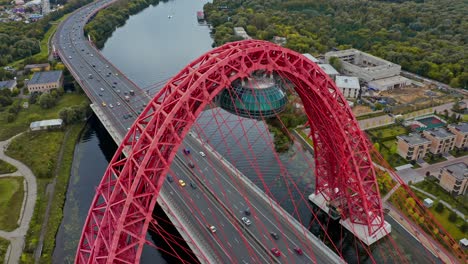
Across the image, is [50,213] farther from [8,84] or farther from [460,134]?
[460,134]

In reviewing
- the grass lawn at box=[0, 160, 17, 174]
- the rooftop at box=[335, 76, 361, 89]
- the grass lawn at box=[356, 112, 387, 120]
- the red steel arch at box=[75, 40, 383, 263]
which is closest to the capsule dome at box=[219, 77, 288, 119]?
the red steel arch at box=[75, 40, 383, 263]

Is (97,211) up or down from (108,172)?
down

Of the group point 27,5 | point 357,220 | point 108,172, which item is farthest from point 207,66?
point 27,5

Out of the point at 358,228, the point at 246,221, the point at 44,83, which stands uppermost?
the point at 246,221

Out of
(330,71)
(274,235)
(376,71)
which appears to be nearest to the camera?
(274,235)

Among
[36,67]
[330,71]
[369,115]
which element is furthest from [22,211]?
[330,71]

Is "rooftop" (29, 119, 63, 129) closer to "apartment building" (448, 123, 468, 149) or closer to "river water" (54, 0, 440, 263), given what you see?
"river water" (54, 0, 440, 263)

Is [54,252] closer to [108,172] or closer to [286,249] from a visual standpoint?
[108,172]
